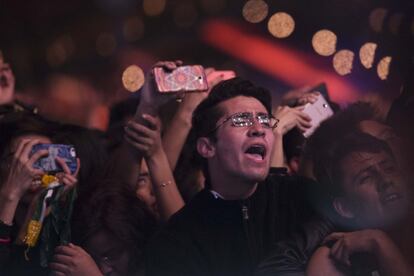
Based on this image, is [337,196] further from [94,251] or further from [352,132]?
[94,251]

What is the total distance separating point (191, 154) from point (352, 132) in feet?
2.05

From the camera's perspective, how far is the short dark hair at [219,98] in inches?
108

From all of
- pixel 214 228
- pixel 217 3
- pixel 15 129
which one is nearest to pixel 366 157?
pixel 214 228

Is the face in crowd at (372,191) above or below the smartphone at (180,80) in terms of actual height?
below

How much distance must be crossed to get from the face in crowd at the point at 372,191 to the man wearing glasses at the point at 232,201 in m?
0.15

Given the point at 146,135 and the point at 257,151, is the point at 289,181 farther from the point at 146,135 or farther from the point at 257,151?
the point at 146,135

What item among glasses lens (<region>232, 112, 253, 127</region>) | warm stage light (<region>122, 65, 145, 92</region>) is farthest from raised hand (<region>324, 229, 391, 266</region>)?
warm stage light (<region>122, 65, 145, 92</region>)

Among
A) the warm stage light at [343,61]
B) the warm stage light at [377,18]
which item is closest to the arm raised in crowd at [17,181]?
the warm stage light at [377,18]

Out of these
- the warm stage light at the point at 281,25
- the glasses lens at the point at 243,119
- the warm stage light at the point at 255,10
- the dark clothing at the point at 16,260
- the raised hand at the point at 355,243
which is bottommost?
the dark clothing at the point at 16,260

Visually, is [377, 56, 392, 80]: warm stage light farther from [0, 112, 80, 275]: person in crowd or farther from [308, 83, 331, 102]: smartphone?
[0, 112, 80, 275]: person in crowd

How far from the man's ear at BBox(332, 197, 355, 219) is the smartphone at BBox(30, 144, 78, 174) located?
3.03 feet

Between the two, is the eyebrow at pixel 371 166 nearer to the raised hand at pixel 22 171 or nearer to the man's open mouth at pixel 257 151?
the man's open mouth at pixel 257 151

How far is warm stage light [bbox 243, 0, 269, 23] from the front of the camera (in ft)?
12.3

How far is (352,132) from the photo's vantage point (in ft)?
8.87
